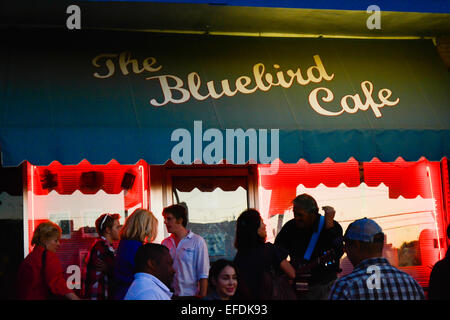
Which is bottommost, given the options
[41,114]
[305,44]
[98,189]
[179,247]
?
[179,247]

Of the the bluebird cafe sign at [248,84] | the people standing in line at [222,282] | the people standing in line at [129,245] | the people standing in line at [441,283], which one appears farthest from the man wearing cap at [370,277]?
the the bluebird cafe sign at [248,84]

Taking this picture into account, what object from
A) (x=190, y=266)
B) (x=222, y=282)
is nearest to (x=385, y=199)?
(x=190, y=266)

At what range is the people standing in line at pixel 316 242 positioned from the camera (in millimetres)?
7203

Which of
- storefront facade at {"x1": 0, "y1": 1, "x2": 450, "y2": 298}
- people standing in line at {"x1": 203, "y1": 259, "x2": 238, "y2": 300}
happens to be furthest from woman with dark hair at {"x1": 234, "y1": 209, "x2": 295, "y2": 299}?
people standing in line at {"x1": 203, "y1": 259, "x2": 238, "y2": 300}

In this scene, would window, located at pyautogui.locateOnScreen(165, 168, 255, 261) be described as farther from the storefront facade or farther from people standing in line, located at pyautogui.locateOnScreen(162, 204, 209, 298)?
people standing in line, located at pyautogui.locateOnScreen(162, 204, 209, 298)

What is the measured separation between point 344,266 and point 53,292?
4120mm

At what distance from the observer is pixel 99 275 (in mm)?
7074

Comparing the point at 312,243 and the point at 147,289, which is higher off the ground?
the point at 312,243

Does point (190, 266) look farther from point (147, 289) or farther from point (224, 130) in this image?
point (147, 289)

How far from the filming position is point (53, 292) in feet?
22.1

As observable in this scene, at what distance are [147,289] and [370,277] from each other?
1555 mm

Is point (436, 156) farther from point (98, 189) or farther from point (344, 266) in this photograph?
point (98, 189)

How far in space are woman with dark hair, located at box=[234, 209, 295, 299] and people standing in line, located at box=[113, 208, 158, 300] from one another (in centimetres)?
95
